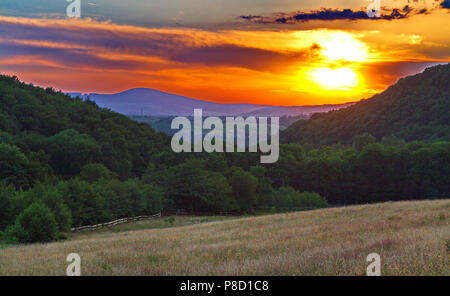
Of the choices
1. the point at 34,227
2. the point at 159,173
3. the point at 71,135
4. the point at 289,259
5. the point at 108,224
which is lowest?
the point at 108,224

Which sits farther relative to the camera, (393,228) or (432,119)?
(432,119)

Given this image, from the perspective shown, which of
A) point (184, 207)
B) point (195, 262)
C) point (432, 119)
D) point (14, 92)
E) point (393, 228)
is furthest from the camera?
point (432, 119)

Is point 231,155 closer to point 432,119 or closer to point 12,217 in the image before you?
point 12,217

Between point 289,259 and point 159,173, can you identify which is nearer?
point 289,259

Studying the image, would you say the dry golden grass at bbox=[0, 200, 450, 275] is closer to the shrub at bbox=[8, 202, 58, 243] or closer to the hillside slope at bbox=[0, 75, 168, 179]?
the shrub at bbox=[8, 202, 58, 243]

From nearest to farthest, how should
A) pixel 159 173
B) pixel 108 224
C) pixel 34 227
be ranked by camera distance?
1. pixel 34 227
2. pixel 108 224
3. pixel 159 173

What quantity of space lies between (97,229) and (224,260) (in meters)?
40.2

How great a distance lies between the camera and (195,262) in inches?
480

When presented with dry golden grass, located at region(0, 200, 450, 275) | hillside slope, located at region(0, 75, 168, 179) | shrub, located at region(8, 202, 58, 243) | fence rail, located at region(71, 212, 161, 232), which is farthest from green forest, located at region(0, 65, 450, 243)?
dry golden grass, located at region(0, 200, 450, 275)

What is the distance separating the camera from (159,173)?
86188 mm

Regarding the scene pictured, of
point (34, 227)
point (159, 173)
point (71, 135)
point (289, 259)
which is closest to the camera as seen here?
point (289, 259)

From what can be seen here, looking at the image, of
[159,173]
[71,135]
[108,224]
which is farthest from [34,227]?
[71,135]

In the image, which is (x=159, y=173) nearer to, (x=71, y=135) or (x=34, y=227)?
(x=71, y=135)
